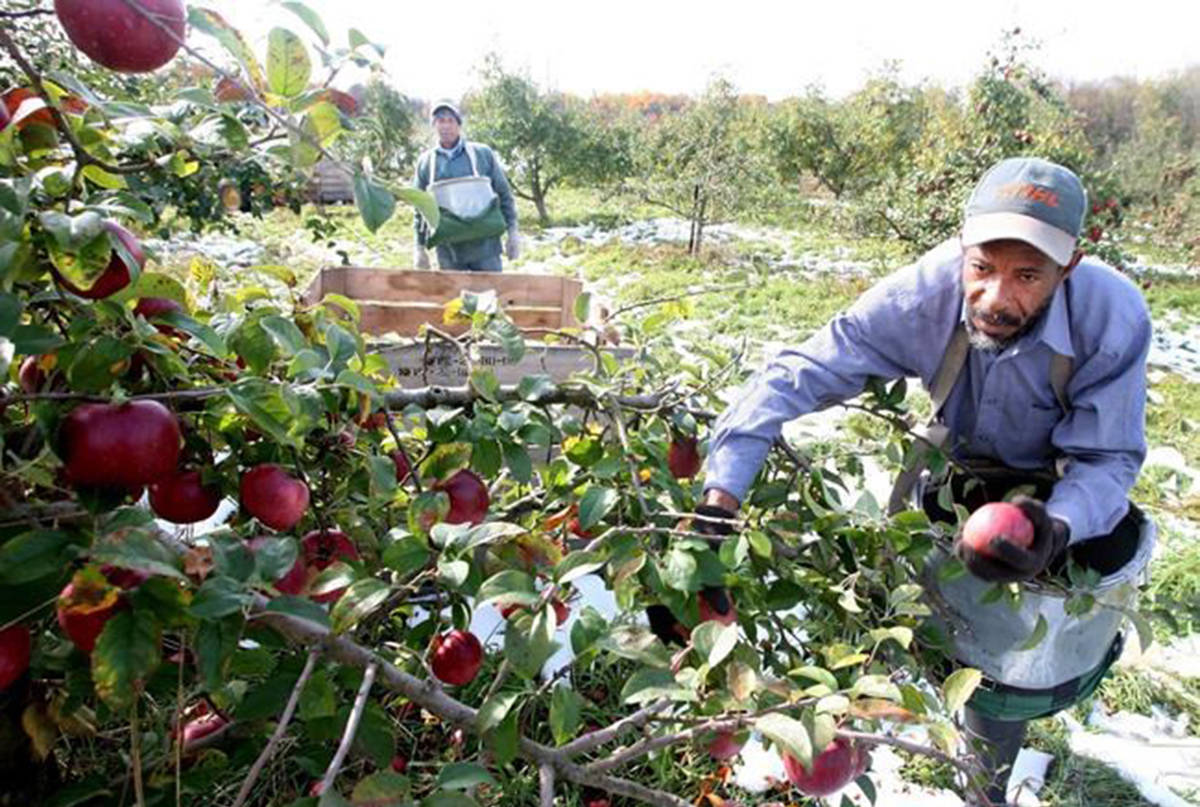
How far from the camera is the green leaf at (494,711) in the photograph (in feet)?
2.52

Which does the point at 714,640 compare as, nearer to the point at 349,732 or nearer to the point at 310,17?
the point at 349,732

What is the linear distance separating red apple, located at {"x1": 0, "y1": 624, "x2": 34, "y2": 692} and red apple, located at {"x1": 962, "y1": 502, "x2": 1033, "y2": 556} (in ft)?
3.57

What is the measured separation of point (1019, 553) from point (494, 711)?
2.47 feet

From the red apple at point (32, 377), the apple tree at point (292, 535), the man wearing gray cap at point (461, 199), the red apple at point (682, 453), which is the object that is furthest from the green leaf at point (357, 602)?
the man wearing gray cap at point (461, 199)

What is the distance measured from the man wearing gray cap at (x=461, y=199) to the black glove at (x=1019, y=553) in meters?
3.16

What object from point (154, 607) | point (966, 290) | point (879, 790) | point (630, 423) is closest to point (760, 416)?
point (630, 423)

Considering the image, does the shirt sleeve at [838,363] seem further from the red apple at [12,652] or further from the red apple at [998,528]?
the red apple at [12,652]

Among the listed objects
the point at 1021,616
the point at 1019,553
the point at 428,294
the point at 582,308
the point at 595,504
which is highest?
the point at 582,308

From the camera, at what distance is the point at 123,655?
626 millimetres

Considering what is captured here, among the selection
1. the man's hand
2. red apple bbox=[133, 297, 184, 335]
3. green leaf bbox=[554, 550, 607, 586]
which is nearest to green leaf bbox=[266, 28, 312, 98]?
red apple bbox=[133, 297, 184, 335]

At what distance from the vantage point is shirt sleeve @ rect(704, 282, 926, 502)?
1366mm

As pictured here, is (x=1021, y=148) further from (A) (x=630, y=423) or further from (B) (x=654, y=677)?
(B) (x=654, y=677)

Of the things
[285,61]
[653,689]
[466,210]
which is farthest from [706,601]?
[466,210]

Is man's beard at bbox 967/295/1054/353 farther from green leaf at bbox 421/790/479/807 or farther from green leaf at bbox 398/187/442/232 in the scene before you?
green leaf at bbox 421/790/479/807
